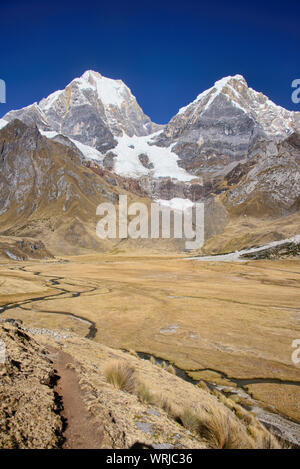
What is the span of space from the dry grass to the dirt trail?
136 centimetres

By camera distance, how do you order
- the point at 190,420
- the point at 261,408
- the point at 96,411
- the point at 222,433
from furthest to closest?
the point at 261,408
the point at 190,420
the point at 222,433
the point at 96,411

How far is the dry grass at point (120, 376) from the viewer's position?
9578 mm

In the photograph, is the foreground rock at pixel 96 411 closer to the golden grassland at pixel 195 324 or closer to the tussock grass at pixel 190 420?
the tussock grass at pixel 190 420

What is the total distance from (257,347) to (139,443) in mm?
16998

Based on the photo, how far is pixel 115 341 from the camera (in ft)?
71.9

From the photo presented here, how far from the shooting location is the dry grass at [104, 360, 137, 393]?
31.4ft

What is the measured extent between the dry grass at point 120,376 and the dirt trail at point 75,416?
53.5 inches

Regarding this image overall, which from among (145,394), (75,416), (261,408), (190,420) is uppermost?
(75,416)

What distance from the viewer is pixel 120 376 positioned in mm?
10047

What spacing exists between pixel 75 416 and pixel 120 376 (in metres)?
3.92

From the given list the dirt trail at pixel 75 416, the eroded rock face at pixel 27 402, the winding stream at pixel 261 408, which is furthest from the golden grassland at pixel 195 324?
the eroded rock face at pixel 27 402

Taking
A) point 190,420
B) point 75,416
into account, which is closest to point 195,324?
point 190,420

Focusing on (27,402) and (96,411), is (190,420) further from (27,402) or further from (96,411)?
(27,402)
